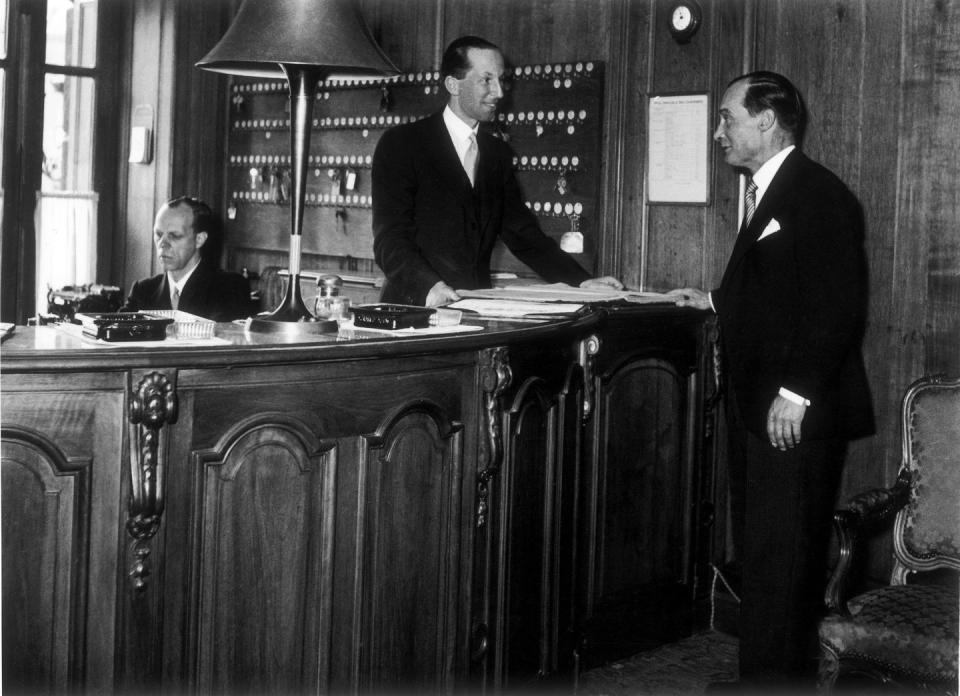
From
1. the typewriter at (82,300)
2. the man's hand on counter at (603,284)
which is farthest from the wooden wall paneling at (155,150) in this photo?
the man's hand on counter at (603,284)

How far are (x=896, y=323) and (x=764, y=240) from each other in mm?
810

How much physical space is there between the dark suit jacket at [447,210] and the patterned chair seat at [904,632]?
68.7 inches

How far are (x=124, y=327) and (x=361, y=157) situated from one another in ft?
12.2

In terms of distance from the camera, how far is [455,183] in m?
4.09

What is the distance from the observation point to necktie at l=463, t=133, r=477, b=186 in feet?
13.7

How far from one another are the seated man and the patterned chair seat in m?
2.72

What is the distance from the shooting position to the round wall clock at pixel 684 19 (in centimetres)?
427

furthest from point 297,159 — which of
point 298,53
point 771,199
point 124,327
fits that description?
point 771,199

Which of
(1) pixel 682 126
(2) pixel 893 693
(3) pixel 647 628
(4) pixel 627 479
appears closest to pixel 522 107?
(1) pixel 682 126

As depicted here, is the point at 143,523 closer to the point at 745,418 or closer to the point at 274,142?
the point at 745,418

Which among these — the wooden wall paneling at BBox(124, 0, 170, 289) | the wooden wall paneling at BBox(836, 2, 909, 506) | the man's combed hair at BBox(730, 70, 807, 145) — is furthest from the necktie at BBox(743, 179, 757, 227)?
the wooden wall paneling at BBox(124, 0, 170, 289)

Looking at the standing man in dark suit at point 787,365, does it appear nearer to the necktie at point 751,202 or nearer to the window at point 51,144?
the necktie at point 751,202

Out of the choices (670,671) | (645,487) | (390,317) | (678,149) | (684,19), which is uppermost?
(684,19)

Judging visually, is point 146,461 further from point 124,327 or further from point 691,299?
point 691,299
